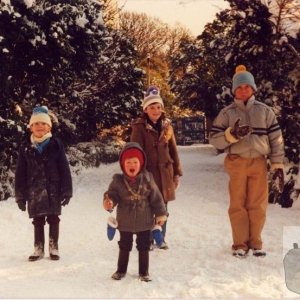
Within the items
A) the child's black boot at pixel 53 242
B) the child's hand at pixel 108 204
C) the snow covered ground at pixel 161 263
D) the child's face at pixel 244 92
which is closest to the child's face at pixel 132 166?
the child's hand at pixel 108 204

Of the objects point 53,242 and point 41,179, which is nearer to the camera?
point 41,179

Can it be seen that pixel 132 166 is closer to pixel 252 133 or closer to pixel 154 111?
pixel 154 111

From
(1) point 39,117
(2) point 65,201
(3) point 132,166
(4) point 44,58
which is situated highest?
(4) point 44,58

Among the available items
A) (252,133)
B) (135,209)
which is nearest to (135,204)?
(135,209)

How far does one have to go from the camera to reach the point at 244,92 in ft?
17.1

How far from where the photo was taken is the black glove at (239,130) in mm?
4969

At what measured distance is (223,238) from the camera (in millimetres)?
6180

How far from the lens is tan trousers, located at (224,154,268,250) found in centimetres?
518

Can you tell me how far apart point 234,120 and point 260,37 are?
11.2ft

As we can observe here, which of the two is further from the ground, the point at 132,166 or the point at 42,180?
the point at 132,166

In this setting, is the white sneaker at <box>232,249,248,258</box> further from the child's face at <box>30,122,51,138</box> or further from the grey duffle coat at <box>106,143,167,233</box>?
the child's face at <box>30,122,51,138</box>

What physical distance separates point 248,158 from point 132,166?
1.38 m

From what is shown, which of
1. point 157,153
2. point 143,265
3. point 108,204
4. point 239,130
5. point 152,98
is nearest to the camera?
point 108,204

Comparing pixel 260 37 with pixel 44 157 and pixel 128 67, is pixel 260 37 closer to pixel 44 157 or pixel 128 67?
pixel 44 157
